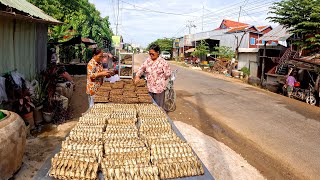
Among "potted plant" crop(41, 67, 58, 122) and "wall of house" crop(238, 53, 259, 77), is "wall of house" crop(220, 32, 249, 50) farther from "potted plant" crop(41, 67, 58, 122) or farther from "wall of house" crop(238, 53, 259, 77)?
"potted plant" crop(41, 67, 58, 122)

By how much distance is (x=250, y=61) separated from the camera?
23094 mm

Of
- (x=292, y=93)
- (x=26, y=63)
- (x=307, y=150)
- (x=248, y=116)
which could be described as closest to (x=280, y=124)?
(x=248, y=116)

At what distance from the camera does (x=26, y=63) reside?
824 cm

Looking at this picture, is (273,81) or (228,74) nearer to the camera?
(273,81)

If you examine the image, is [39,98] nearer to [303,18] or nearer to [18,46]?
[18,46]

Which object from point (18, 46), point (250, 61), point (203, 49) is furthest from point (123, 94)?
point (203, 49)

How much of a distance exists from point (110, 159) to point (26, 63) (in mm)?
7083

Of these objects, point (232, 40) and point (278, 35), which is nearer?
point (278, 35)

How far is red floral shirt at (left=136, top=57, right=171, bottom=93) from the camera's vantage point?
5586mm

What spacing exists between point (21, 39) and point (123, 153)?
6.85 metres

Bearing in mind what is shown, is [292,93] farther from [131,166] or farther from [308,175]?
[131,166]

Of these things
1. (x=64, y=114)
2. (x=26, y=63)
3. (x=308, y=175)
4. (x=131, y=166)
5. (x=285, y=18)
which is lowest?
(x=308, y=175)

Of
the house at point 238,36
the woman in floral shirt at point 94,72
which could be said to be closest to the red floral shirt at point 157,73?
the woman in floral shirt at point 94,72

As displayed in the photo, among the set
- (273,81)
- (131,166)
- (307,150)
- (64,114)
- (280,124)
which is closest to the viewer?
(131,166)
